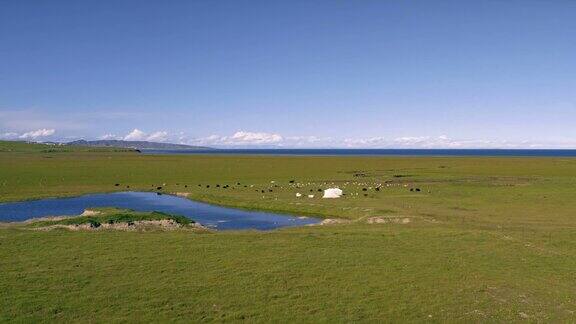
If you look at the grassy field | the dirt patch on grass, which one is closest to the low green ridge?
the grassy field

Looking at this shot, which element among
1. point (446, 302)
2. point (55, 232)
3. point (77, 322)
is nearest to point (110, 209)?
point (55, 232)

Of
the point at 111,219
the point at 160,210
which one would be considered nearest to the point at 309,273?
the point at 111,219

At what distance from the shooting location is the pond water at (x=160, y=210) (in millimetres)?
41094

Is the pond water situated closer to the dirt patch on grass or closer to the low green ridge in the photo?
the low green ridge

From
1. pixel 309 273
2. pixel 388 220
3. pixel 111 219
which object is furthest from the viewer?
pixel 388 220

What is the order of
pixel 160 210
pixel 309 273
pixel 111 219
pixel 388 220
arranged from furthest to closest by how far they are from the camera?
pixel 160 210 < pixel 388 220 < pixel 111 219 < pixel 309 273

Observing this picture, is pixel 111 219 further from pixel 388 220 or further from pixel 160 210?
pixel 388 220

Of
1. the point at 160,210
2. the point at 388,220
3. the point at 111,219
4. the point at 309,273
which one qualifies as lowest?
the point at 160,210

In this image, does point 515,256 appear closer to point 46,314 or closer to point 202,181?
point 46,314

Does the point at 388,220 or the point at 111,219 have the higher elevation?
the point at 111,219

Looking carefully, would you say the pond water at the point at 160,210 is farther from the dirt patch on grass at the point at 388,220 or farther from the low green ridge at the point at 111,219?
the dirt patch on grass at the point at 388,220

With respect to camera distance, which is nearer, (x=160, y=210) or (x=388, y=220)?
(x=388, y=220)

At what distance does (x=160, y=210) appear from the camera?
4866 centimetres

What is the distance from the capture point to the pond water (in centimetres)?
4109
